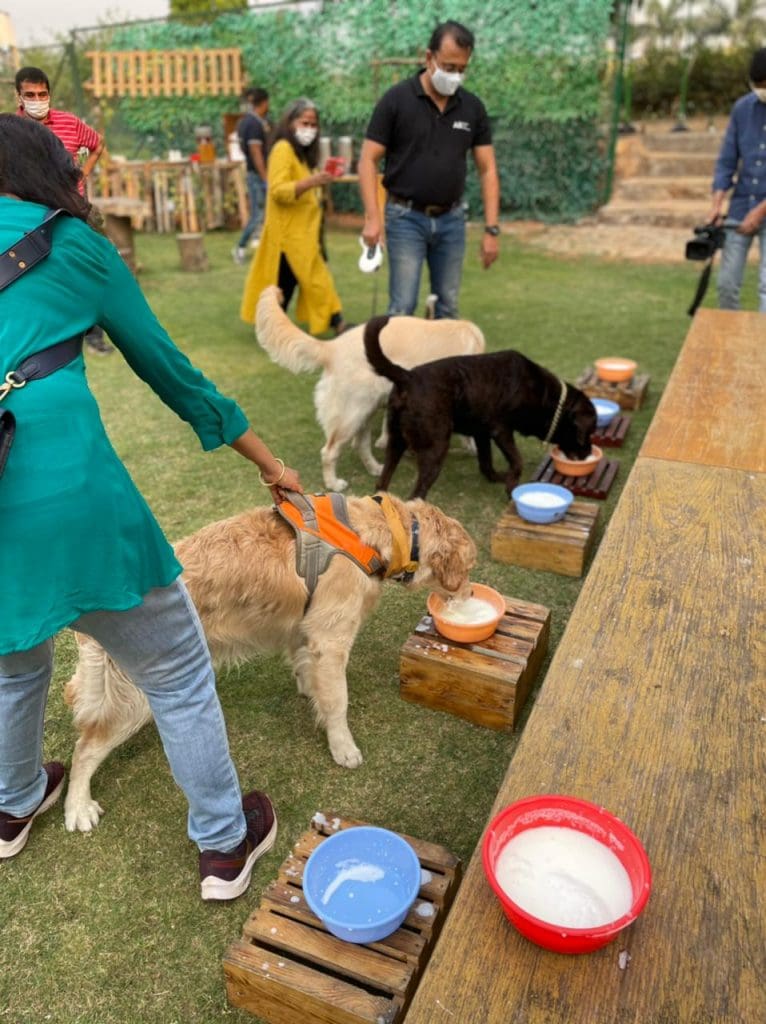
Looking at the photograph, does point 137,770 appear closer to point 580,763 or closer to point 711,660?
point 580,763

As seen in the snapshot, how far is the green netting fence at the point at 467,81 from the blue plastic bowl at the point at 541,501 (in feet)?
34.0

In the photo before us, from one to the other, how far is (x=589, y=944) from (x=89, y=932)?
153 centimetres

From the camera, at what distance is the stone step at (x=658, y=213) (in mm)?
12242

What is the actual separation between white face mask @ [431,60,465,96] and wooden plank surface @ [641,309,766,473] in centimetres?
220

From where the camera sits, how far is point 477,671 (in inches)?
108

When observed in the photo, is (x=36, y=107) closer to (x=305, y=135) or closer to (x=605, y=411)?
(x=305, y=135)

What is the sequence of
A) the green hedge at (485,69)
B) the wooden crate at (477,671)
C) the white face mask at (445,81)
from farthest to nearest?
the green hedge at (485,69) → the white face mask at (445,81) → the wooden crate at (477,671)

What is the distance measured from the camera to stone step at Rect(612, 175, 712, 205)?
43.4ft

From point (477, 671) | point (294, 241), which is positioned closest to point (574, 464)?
point (477, 671)

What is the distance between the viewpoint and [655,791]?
1.57 meters

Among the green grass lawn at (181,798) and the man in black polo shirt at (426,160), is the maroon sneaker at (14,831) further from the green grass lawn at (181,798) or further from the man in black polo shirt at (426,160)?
the man in black polo shirt at (426,160)

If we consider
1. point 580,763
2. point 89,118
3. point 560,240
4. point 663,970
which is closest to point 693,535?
point 580,763

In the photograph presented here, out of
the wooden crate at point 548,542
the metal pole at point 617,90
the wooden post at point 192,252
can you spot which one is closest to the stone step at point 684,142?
→ the metal pole at point 617,90

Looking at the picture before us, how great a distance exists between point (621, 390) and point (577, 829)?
4.61 m
